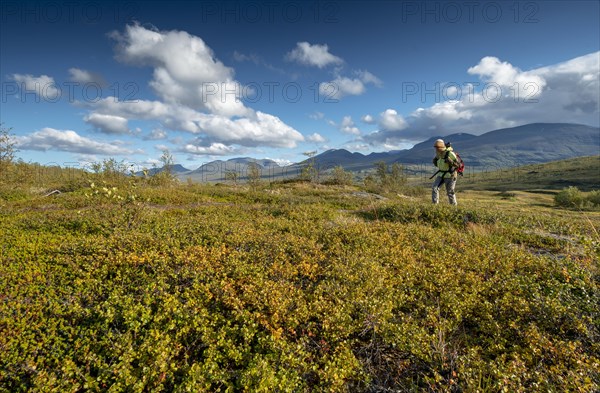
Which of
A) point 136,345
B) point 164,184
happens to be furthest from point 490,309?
point 164,184

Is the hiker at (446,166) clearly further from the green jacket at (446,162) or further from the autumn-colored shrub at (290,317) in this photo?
the autumn-colored shrub at (290,317)

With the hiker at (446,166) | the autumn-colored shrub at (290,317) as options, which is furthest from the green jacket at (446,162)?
the autumn-colored shrub at (290,317)

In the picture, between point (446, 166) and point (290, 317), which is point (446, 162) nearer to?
point (446, 166)

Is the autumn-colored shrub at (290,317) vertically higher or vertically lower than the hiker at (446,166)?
lower

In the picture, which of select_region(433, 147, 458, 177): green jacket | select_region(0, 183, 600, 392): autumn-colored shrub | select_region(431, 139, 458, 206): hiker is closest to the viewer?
select_region(0, 183, 600, 392): autumn-colored shrub

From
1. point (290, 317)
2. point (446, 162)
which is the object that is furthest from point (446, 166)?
point (290, 317)

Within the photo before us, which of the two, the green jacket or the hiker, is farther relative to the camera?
the hiker

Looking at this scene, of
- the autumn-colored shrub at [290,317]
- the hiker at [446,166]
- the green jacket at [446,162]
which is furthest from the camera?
the hiker at [446,166]

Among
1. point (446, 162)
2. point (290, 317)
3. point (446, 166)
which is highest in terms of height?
point (446, 162)

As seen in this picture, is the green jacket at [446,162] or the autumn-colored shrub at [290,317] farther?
the green jacket at [446,162]

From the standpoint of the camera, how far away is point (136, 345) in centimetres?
471

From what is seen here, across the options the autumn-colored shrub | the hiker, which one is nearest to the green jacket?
the hiker

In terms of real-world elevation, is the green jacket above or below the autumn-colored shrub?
above

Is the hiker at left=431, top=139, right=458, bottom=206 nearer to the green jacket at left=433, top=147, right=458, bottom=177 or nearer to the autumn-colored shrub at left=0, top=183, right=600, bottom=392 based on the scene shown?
the green jacket at left=433, top=147, right=458, bottom=177
